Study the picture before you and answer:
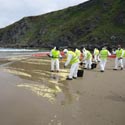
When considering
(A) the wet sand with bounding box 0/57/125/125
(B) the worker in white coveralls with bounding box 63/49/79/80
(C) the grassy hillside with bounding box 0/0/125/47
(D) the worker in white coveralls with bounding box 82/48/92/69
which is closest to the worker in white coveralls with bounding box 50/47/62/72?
(B) the worker in white coveralls with bounding box 63/49/79/80

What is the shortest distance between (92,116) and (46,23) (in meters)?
145

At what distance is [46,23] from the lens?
509ft

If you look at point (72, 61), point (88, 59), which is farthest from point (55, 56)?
point (72, 61)

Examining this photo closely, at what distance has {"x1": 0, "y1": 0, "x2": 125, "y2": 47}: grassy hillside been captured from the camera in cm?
10638

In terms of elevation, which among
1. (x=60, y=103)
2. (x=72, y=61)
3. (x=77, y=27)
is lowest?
(x=60, y=103)

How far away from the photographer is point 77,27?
396ft

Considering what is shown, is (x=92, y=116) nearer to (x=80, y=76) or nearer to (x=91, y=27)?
(x=80, y=76)

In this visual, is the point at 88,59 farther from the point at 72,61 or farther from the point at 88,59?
the point at 72,61

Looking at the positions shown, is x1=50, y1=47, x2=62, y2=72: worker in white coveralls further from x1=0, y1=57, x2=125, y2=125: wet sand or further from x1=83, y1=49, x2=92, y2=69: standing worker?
x1=0, y1=57, x2=125, y2=125: wet sand

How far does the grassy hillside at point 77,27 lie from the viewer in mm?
106375

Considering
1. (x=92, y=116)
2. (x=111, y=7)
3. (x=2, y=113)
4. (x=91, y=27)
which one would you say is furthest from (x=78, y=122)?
(x=111, y=7)

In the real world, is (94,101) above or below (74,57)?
below

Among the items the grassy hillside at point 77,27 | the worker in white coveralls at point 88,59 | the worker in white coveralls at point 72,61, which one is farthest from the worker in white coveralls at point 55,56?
the grassy hillside at point 77,27

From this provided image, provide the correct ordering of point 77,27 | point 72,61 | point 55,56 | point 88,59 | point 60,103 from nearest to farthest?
point 60,103
point 72,61
point 55,56
point 88,59
point 77,27
